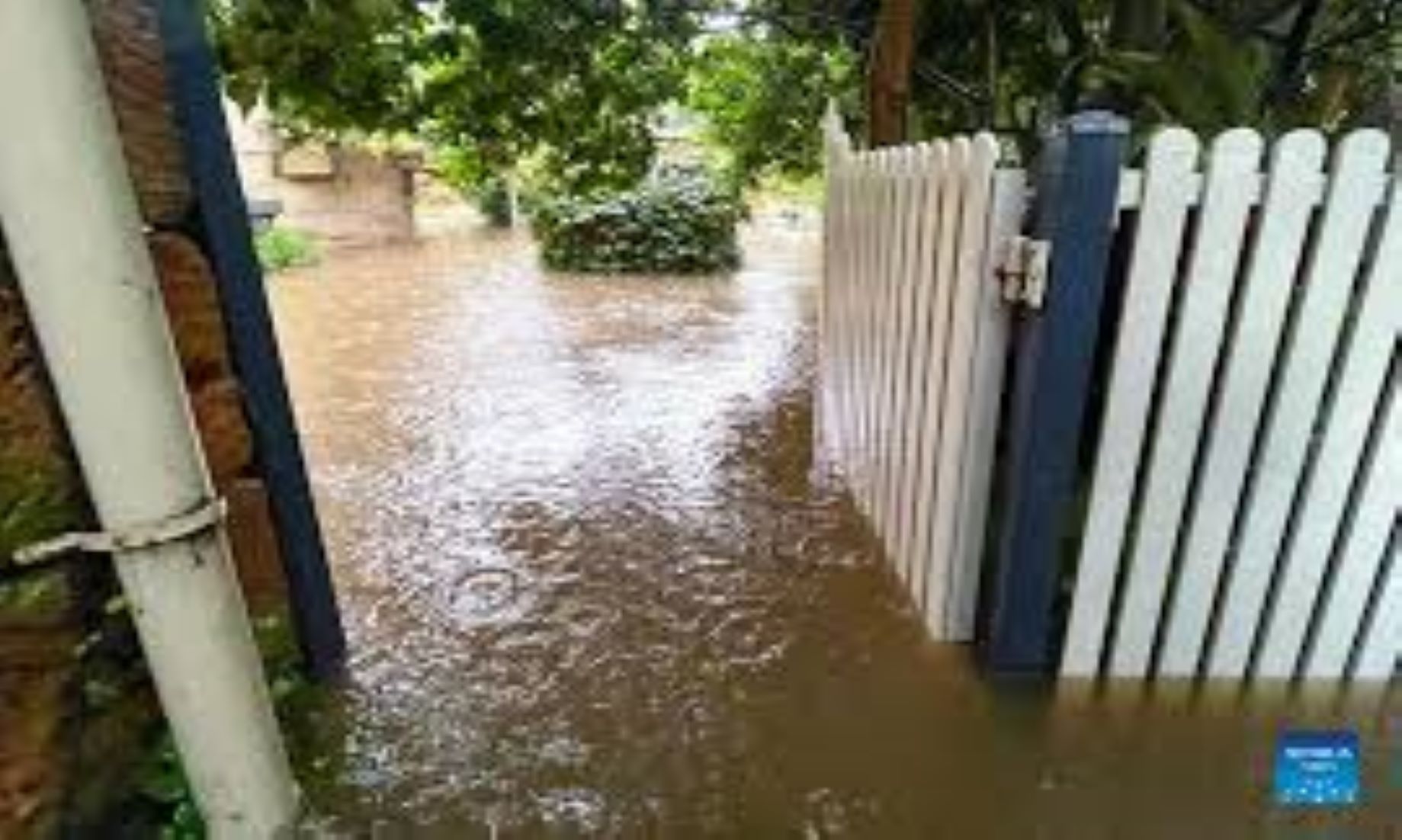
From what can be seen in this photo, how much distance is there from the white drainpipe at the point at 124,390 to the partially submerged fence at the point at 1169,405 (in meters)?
1.92

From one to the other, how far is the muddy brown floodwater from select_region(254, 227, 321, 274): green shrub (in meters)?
6.74

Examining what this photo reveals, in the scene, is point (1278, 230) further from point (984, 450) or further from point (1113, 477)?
point (984, 450)

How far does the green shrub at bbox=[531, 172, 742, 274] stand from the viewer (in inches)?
456

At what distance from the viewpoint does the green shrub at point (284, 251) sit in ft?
37.5

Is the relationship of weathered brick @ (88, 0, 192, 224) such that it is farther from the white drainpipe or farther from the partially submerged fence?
the partially submerged fence

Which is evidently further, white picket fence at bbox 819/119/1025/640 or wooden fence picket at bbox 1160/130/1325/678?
white picket fence at bbox 819/119/1025/640

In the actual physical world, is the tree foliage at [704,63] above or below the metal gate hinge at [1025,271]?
above

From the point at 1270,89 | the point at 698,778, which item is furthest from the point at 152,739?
the point at 1270,89

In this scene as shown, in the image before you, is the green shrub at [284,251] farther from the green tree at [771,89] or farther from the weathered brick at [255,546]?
the weathered brick at [255,546]

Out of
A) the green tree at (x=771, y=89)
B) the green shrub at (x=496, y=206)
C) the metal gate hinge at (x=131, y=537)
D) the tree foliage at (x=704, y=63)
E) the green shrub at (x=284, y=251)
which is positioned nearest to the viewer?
the metal gate hinge at (x=131, y=537)

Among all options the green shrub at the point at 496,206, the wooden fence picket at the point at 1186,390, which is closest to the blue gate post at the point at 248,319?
the wooden fence picket at the point at 1186,390

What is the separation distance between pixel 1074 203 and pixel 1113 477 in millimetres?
737

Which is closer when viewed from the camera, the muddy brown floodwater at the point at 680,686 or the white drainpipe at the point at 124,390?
the white drainpipe at the point at 124,390

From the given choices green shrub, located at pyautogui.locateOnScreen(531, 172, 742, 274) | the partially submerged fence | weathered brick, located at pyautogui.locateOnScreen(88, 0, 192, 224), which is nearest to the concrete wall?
green shrub, located at pyautogui.locateOnScreen(531, 172, 742, 274)
